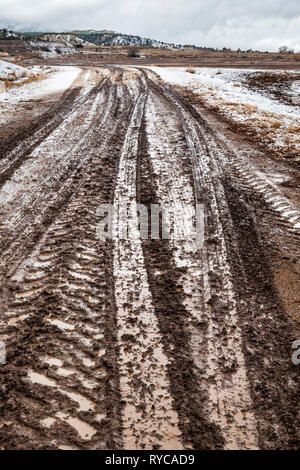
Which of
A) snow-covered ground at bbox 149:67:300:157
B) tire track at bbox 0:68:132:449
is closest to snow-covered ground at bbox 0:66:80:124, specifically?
snow-covered ground at bbox 149:67:300:157

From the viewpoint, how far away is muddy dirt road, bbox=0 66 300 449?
210 centimetres

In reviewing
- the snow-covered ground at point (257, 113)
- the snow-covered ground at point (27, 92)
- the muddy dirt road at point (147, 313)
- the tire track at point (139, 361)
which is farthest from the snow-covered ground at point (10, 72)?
the tire track at point (139, 361)

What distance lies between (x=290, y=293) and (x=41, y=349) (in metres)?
2.66

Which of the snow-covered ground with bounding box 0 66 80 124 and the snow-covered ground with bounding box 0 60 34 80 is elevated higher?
the snow-covered ground with bounding box 0 60 34 80

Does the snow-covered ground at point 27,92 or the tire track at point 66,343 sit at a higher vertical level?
the snow-covered ground at point 27,92

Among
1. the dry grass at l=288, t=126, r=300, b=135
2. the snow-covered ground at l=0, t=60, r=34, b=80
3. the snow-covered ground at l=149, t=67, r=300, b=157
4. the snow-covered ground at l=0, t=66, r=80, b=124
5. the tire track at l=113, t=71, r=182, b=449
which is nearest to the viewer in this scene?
the tire track at l=113, t=71, r=182, b=449

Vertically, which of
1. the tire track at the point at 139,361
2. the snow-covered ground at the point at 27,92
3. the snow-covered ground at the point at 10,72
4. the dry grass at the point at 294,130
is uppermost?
the snow-covered ground at the point at 10,72

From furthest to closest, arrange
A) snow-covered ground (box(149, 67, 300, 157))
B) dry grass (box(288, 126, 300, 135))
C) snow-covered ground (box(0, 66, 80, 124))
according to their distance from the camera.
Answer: snow-covered ground (box(0, 66, 80, 124))
dry grass (box(288, 126, 300, 135))
snow-covered ground (box(149, 67, 300, 157))

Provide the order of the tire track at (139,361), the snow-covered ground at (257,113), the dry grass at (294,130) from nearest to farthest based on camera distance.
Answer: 1. the tire track at (139,361)
2. the snow-covered ground at (257,113)
3. the dry grass at (294,130)

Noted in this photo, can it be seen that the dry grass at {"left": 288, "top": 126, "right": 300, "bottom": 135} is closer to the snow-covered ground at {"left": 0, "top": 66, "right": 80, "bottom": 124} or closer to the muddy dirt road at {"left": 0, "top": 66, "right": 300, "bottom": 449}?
the muddy dirt road at {"left": 0, "top": 66, "right": 300, "bottom": 449}

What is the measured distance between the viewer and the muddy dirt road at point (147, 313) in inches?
82.8

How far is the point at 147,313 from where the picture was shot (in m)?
2.90

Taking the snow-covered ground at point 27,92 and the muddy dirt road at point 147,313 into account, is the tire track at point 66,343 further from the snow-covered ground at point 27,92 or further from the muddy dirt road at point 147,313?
the snow-covered ground at point 27,92
